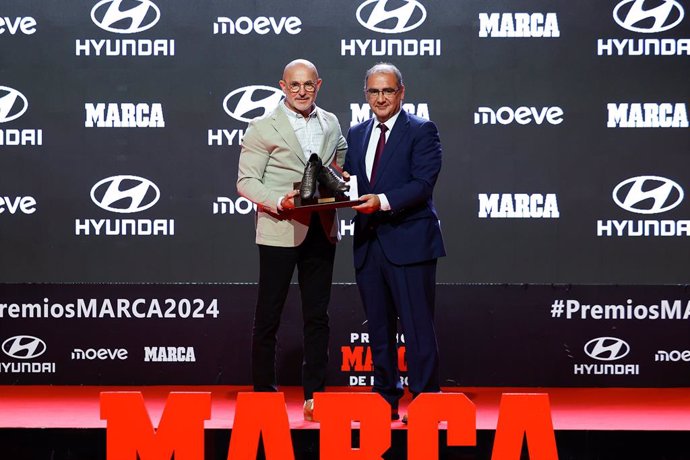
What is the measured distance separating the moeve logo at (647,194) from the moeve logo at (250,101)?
75.8 inches

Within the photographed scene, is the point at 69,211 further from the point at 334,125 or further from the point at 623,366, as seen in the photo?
the point at 623,366

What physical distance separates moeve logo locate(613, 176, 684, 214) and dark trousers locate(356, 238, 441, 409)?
1537 mm

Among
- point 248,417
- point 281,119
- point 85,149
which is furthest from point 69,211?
point 248,417

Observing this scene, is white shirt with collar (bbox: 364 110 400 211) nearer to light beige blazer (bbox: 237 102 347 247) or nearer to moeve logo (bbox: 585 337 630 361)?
light beige blazer (bbox: 237 102 347 247)

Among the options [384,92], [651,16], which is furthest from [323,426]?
[651,16]

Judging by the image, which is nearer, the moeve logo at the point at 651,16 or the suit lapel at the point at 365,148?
the suit lapel at the point at 365,148

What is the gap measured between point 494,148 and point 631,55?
2.91 feet

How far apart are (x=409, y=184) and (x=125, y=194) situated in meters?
1.89

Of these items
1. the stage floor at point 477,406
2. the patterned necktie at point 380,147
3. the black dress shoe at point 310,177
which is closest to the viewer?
the black dress shoe at point 310,177

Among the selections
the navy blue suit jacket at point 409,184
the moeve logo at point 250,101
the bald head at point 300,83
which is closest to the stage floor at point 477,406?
the navy blue suit jacket at point 409,184

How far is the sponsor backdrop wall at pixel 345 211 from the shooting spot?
5.20 metres

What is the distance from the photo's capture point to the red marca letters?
141 inches

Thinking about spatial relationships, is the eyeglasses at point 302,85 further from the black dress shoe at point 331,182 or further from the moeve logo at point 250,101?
the moeve logo at point 250,101

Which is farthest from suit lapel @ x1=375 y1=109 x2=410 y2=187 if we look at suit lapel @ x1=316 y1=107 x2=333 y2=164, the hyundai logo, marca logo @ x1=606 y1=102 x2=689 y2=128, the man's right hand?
the hyundai logo
